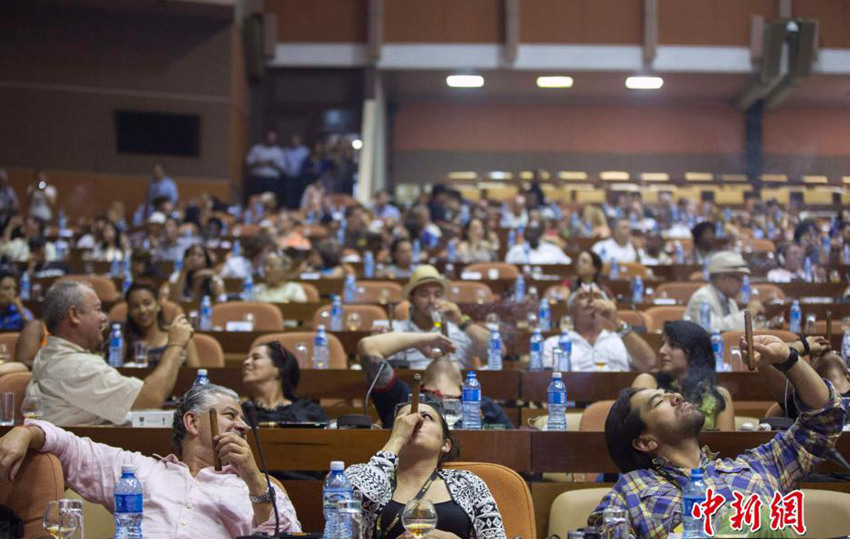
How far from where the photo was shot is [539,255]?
12.2 m

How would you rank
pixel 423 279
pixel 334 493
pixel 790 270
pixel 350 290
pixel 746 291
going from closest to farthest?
pixel 334 493, pixel 423 279, pixel 746 291, pixel 350 290, pixel 790 270

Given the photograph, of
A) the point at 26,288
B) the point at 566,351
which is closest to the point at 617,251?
the point at 26,288

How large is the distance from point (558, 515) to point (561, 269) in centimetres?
702

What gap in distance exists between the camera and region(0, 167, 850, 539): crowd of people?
13.0ft

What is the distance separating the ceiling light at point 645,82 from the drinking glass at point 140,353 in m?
14.1

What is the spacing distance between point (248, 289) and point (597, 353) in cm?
403

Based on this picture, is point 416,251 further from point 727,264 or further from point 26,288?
point 727,264

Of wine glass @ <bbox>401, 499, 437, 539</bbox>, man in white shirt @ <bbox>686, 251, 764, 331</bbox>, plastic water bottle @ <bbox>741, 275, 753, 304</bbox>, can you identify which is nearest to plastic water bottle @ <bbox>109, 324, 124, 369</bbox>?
man in white shirt @ <bbox>686, 251, 764, 331</bbox>

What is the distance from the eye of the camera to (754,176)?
21734mm

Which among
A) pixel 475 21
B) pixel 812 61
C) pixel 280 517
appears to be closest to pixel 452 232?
pixel 475 21

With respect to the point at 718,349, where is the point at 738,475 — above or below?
below

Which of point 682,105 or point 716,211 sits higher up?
point 682,105

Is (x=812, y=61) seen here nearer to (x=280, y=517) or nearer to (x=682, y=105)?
(x=682, y=105)

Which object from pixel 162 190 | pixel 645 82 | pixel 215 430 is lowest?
pixel 215 430
